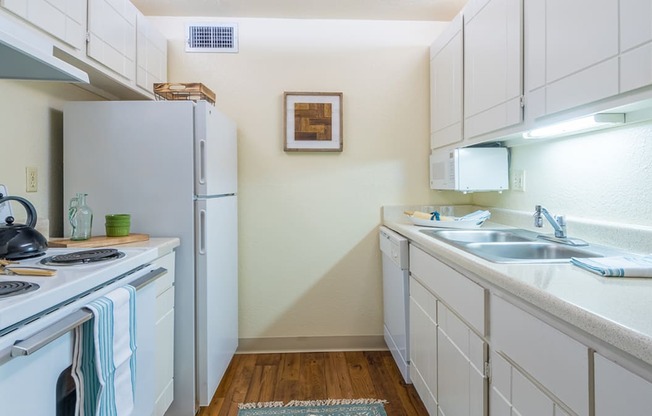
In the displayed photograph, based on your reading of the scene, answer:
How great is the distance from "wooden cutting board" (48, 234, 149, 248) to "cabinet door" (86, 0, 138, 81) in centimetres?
81

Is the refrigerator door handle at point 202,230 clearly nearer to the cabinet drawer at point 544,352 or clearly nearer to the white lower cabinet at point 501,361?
the white lower cabinet at point 501,361

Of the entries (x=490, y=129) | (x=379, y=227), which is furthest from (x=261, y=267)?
(x=490, y=129)

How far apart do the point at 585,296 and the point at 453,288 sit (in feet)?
2.15

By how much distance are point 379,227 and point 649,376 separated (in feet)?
7.04

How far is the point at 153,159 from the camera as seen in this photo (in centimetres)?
191

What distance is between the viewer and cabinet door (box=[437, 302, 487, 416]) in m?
1.26

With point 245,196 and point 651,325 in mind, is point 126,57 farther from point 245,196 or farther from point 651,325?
point 651,325

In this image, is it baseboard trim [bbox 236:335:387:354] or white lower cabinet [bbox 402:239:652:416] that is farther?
baseboard trim [bbox 236:335:387:354]

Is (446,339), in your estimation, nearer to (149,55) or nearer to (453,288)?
(453,288)

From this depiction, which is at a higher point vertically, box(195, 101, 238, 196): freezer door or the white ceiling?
the white ceiling

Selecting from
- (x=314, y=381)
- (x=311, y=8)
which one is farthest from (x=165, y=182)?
(x=311, y=8)

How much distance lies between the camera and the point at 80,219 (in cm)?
175

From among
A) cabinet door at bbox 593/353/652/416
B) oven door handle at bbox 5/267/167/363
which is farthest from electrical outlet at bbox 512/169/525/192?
oven door handle at bbox 5/267/167/363

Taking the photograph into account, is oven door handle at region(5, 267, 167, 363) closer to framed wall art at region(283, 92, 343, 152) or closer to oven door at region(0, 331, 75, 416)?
oven door at region(0, 331, 75, 416)
